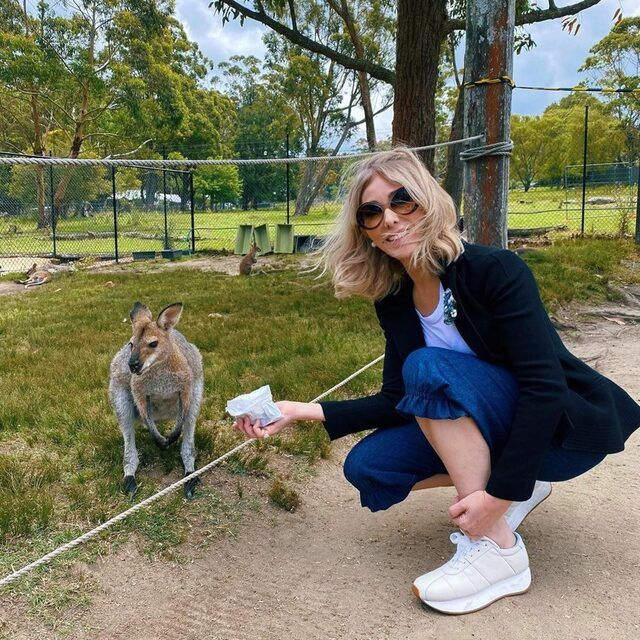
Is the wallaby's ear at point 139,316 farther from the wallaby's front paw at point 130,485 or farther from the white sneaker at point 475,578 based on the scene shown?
the white sneaker at point 475,578

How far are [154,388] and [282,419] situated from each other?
0.65 m

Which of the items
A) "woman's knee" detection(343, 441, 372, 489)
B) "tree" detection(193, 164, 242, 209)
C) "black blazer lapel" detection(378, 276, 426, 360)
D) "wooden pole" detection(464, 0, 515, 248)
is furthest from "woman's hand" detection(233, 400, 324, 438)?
"tree" detection(193, 164, 242, 209)

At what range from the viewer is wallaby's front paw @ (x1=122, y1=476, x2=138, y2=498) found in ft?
6.77

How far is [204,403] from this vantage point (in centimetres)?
292

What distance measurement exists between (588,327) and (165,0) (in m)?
19.1

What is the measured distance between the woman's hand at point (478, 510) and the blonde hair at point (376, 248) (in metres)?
0.55

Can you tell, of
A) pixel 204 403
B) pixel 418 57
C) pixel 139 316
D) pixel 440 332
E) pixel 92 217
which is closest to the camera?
pixel 440 332

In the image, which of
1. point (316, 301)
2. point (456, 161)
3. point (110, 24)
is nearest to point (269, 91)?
point (110, 24)

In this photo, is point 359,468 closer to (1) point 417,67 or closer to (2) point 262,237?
(1) point 417,67

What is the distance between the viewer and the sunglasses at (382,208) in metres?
1.50

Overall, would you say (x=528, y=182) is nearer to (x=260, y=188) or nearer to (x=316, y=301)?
(x=260, y=188)

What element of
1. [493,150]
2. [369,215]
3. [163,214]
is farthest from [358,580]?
[163,214]

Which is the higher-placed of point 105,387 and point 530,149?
point 530,149

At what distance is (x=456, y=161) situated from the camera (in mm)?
6996
